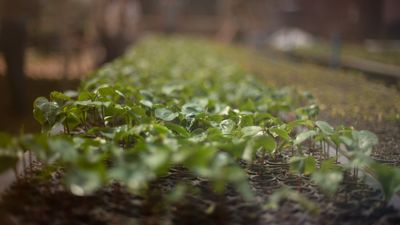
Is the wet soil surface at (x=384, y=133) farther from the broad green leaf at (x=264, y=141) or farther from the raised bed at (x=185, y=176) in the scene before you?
the broad green leaf at (x=264, y=141)

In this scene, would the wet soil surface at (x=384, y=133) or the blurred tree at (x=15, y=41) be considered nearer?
the wet soil surface at (x=384, y=133)

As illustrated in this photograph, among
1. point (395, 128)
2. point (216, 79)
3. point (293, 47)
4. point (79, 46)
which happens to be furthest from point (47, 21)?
point (395, 128)

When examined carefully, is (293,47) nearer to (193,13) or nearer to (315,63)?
(315,63)

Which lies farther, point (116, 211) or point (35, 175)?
point (35, 175)

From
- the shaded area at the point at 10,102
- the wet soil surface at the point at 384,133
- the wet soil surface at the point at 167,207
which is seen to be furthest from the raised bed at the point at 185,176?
the shaded area at the point at 10,102

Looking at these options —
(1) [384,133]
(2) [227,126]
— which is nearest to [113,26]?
(1) [384,133]

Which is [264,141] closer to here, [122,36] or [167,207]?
[167,207]

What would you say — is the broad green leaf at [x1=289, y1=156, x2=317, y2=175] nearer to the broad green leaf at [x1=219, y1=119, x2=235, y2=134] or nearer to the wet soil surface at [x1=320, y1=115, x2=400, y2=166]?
the broad green leaf at [x1=219, y1=119, x2=235, y2=134]
